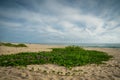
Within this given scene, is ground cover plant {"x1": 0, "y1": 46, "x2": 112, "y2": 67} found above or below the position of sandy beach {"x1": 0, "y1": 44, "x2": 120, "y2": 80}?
above

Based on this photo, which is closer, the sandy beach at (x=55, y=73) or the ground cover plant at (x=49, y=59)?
the sandy beach at (x=55, y=73)

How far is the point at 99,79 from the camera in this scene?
670 centimetres

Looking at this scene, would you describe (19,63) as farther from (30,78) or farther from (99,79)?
(99,79)

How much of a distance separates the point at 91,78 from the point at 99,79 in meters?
0.40

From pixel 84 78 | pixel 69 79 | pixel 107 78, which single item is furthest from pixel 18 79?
pixel 107 78

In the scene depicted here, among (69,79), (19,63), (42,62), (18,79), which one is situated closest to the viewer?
(18,79)

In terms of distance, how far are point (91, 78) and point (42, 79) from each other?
2.57m

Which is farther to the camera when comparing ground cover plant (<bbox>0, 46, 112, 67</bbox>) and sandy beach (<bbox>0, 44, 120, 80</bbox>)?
ground cover plant (<bbox>0, 46, 112, 67</bbox>)

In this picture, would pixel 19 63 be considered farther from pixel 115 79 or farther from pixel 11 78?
pixel 115 79

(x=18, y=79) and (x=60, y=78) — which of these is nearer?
(x=18, y=79)

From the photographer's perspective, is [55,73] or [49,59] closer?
[55,73]

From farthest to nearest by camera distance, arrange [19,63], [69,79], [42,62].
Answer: [42,62] → [19,63] → [69,79]

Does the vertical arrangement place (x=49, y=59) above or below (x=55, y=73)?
above

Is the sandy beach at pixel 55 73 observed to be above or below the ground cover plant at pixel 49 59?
below
